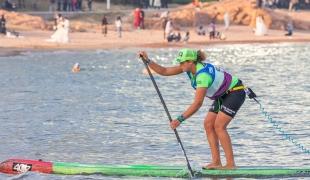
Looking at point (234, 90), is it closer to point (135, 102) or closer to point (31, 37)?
point (135, 102)

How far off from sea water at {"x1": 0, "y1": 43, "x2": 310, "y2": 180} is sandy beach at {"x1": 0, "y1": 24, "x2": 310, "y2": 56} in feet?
12.0

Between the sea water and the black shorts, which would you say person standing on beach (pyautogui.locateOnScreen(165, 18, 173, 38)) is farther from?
the black shorts

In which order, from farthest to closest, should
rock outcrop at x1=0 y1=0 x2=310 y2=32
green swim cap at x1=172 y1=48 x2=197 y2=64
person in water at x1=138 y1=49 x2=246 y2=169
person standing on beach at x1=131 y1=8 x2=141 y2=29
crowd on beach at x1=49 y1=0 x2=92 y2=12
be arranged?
crowd on beach at x1=49 y1=0 x2=92 y2=12
rock outcrop at x1=0 y1=0 x2=310 y2=32
person standing on beach at x1=131 y1=8 x2=141 y2=29
green swim cap at x1=172 y1=48 x2=197 y2=64
person in water at x1=138 y1=49 x2=246 y2=169

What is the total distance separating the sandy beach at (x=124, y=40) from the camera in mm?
40500

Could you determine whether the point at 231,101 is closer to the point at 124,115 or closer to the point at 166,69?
the point at 166,69

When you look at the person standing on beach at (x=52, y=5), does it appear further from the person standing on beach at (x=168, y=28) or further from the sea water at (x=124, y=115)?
the sea water at (x=124, y=115)

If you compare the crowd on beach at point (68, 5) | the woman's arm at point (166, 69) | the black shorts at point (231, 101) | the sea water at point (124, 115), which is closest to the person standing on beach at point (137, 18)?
the crowd on beach at point (68, 5)

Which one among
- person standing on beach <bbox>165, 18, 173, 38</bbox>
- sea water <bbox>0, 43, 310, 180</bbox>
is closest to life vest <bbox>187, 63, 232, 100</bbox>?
sea water <bbox>0, 43, 310, 180</bbox>

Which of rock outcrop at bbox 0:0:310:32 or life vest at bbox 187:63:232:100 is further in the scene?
rock outcrop at bbox 0:0:310:32

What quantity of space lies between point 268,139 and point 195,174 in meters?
4.34

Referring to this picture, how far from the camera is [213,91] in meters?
10.9

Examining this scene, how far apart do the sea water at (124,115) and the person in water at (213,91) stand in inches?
68.2

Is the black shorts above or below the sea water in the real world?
above

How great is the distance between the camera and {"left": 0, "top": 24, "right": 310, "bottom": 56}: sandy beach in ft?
133
